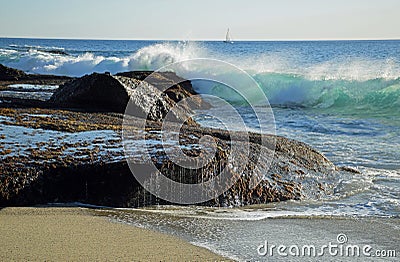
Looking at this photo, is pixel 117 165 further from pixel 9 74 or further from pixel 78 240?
pixel 9 74

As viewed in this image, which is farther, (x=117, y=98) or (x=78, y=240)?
(x=117, y=98)

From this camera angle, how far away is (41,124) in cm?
591

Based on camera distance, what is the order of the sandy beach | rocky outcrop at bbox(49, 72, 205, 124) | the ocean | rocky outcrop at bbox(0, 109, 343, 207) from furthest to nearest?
rocky outcrop at bbox(49, 72, 205, 124) < rocky outcrop at bbox(0, 109, 343, 207) < the ocean < the sandy beach

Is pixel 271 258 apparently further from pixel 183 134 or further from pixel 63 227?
pixel 183 134

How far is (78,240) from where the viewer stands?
363 centimetres

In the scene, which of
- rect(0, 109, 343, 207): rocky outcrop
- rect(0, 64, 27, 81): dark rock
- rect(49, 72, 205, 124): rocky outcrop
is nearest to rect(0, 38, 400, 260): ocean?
rect(0, 109, 343, 207): rocky outcrop

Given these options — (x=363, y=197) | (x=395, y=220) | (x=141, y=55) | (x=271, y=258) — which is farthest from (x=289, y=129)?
(x=141, y=55)

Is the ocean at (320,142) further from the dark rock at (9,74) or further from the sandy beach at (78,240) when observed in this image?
the dark rock at (9,74)

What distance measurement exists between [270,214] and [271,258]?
1.24 metres

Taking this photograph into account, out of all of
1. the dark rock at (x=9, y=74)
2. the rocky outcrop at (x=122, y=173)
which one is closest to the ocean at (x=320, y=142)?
the rocky outcrop at (x=122, y=173)

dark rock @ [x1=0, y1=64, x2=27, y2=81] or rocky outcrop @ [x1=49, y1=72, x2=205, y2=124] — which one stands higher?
dark rock @ [x1=0, y1=64, x2=27, y2=81]

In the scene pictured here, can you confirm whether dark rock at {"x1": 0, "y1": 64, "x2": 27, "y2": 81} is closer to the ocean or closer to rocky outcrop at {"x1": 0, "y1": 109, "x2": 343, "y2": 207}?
the ocean

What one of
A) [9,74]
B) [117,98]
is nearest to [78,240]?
[117,98]

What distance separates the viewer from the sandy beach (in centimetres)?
335
